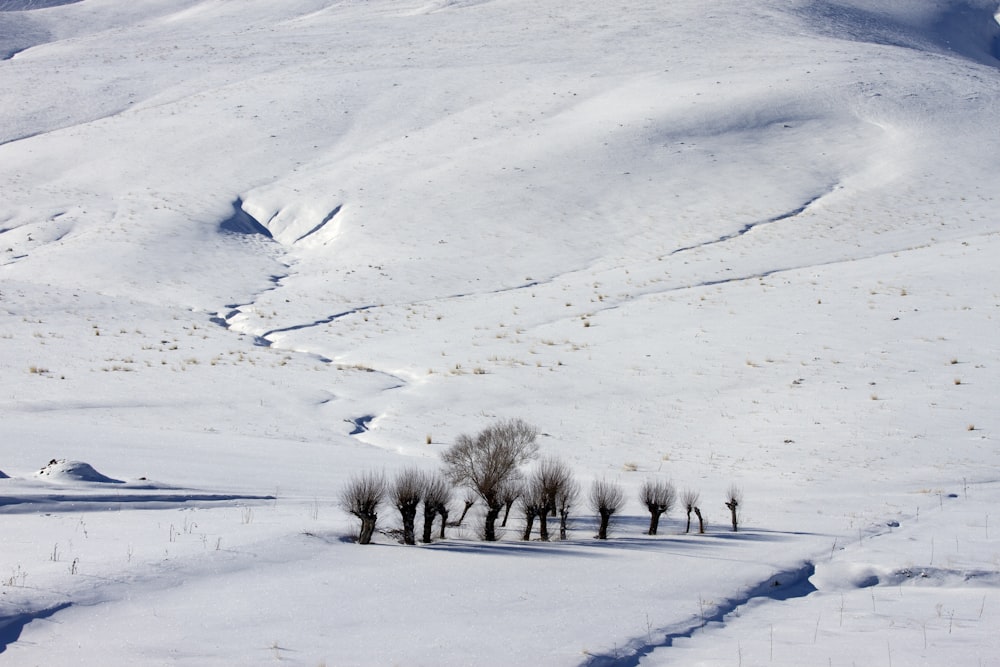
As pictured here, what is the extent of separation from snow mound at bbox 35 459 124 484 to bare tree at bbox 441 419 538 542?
162 inches

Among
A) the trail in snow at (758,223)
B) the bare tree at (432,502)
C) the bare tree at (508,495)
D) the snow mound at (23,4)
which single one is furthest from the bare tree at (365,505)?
the snow mound at (23,4)

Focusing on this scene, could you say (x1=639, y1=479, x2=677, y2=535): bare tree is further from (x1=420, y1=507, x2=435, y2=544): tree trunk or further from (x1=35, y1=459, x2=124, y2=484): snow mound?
(x1=35, y1=459, x2=124, y2=484): snow mound

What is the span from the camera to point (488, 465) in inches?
473

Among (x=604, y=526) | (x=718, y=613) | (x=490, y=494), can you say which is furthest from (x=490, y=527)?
(x=718, y=613)

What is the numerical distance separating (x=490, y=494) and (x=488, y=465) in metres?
0.93

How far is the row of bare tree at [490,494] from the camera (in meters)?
10.1

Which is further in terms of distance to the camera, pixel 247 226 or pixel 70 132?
pixel 70 132

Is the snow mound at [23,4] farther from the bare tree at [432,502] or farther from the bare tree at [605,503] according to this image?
the bare tree at [432,502]

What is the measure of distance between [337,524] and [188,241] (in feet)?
106

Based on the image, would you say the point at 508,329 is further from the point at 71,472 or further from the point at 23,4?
the point at 23,4

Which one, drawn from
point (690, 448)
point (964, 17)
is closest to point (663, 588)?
point (690, 448)

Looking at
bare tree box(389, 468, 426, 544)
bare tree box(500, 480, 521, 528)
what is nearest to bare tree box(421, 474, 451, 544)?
bare tree box(389, 468, 426, 544)

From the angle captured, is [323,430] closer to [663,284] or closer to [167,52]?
[663,284]

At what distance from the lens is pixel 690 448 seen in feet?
58.5
